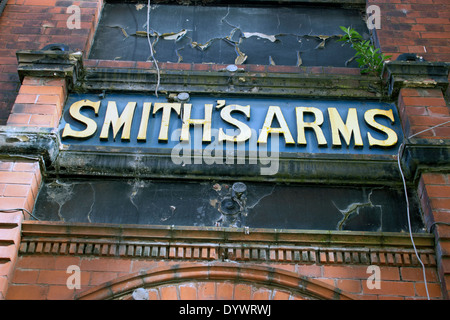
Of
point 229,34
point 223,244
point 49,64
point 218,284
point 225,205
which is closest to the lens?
point 218,284

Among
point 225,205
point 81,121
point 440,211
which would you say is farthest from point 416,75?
point 81,121

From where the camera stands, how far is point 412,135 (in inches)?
243

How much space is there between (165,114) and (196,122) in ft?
1.25

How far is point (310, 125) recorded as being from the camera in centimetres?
652

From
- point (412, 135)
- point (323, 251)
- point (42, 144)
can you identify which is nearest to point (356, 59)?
point (412, 135)

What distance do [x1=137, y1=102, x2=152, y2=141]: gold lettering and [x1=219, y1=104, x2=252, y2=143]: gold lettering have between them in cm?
84

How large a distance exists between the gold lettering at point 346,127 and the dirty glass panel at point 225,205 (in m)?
0.60

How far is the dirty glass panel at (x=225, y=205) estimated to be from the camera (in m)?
5.71

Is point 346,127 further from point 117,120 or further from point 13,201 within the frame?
point 13,201

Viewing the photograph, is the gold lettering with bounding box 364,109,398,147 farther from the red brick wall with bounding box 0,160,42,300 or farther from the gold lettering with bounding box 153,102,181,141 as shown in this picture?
the red brick wall with bounding box 0,160,42,300

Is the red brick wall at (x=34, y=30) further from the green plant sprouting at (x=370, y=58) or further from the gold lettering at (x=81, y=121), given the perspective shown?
the green plant sprouting at (x=370, y=58)

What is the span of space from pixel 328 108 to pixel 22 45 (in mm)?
4075

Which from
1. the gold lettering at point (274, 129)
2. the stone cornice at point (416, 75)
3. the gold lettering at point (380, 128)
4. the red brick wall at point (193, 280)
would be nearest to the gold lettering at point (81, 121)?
the red brick wall at point (193, 280)

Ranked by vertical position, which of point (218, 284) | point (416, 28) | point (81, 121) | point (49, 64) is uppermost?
point (416, 28)
